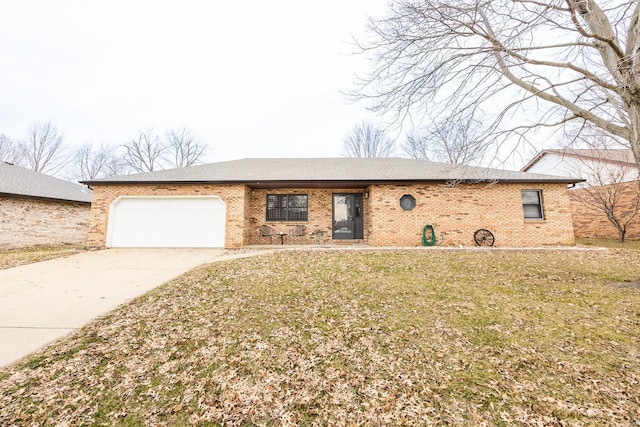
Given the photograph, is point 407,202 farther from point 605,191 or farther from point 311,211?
point 605,191

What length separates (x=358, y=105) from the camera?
5.56 metres

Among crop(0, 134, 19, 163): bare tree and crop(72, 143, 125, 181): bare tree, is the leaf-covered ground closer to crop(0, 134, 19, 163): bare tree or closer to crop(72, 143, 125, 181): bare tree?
crop(72, 143, 125, 181): bare tree

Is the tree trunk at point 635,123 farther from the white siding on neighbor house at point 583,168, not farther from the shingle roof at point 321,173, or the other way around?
the white siding on neighbor house at point 583,168

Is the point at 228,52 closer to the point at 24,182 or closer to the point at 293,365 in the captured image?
the point at 293,365

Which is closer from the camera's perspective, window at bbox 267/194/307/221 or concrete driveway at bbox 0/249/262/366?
concrete driveway at bbox 0/249/262/366

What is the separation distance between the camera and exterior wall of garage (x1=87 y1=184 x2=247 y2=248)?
10.3 meters

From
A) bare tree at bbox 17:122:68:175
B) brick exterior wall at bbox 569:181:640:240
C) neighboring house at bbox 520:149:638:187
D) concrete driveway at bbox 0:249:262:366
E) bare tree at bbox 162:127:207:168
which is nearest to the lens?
concrete driveway at bbox 0:249:262:366

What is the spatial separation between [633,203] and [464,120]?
14135 millimetres

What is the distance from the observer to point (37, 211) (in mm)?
11531

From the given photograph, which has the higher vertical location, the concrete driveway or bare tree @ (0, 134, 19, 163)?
bare tree @ (0, 134, 19, 163)

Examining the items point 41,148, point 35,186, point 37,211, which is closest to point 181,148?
point 41,148

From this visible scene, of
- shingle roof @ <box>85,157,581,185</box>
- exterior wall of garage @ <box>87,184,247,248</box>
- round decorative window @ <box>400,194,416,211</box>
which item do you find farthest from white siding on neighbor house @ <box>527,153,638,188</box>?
exterior wall of garage @ <box>87,184,247,248</box>

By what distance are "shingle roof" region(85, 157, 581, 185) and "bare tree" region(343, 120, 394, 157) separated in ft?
36.4

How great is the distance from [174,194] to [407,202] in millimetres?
10048
